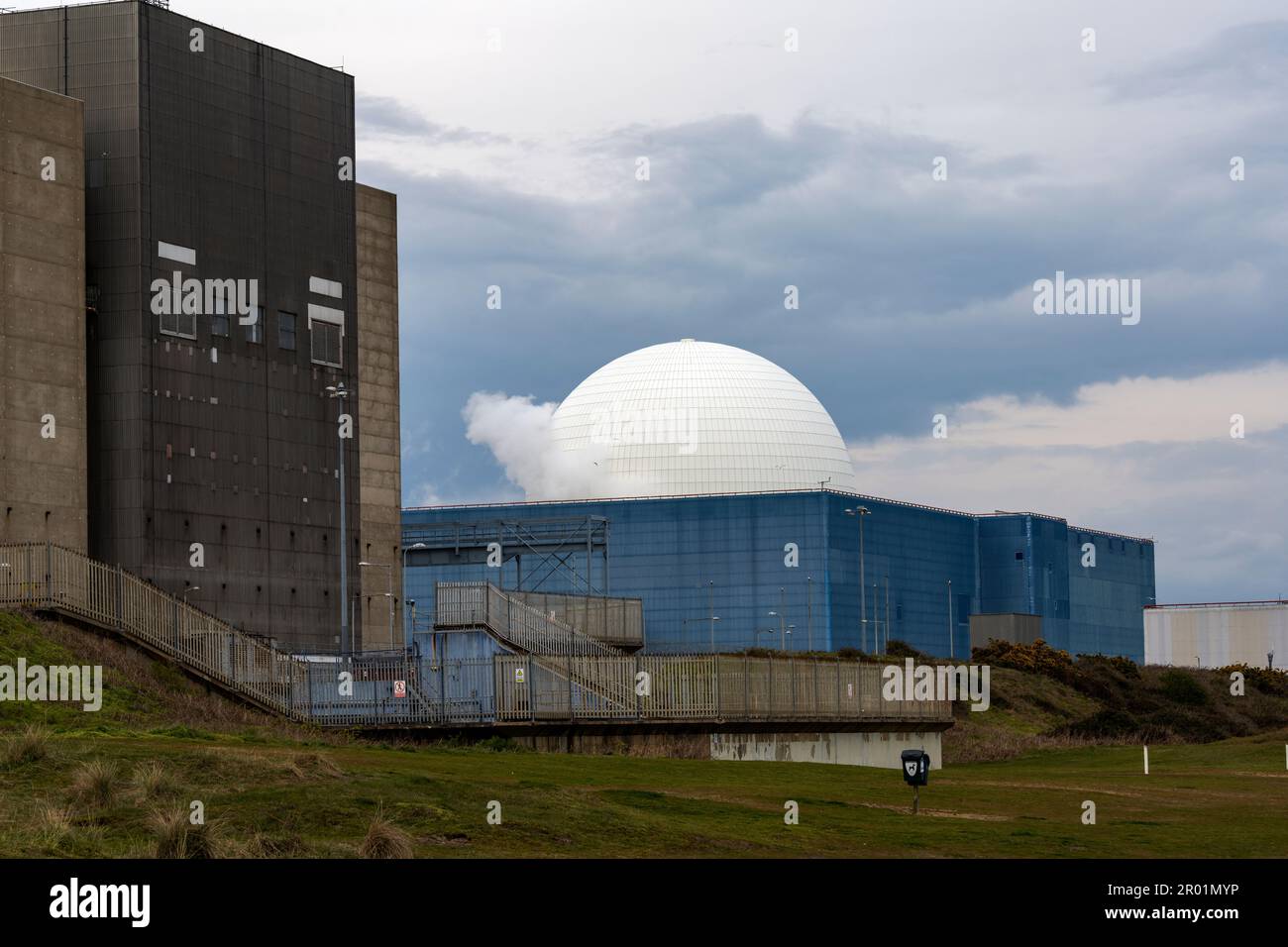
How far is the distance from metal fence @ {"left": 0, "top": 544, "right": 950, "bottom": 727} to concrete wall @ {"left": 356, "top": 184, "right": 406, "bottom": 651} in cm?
3003

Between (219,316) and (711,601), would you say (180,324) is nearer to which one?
(219,316)

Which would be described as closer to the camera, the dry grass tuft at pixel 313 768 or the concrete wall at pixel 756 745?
the dry grass tuft at pixel 313 768

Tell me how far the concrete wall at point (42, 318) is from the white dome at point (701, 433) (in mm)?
97341

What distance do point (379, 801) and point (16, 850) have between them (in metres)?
5.02

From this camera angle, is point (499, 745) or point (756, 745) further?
point (756, 745)

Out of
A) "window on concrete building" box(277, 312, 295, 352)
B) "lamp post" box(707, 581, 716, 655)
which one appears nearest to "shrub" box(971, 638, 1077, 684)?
"lamp post" box(707, 581, 716, 655)

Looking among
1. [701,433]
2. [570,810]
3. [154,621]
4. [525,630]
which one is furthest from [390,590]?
[701,433]

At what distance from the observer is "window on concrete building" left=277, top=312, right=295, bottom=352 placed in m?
68.9

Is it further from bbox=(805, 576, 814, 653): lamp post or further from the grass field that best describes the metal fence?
bbox=(805, 576, 814, 653): lamp post

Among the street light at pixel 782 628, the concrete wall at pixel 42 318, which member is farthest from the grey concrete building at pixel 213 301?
the street light at pixel 782 628

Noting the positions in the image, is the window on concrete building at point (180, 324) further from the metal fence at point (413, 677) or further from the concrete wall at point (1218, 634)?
the concrete wall at point (1218, 634)

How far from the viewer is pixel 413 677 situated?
4238cm

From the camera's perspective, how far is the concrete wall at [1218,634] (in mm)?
140750

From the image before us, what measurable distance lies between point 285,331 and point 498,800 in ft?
159
